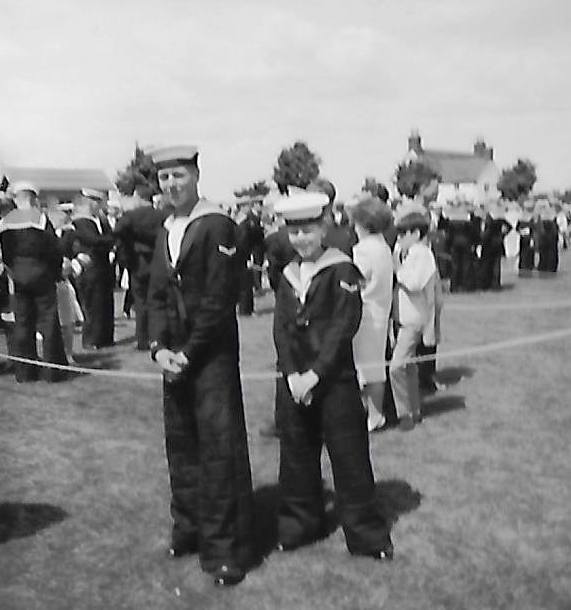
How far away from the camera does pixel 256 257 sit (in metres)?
19.7

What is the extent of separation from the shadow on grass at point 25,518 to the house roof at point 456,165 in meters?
118

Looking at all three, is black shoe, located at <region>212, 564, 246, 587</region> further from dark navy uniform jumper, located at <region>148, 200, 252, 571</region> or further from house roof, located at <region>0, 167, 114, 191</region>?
house roof, located at <region>0, 167, 114, 191</region>

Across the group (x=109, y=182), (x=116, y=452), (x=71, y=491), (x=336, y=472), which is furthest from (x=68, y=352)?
(x=109, y=182)

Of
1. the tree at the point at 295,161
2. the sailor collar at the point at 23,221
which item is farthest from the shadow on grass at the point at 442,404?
the tree at the point at 295,161

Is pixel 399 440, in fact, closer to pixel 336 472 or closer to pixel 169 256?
pixel 336 472

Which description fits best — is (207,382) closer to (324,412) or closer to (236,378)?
(236,378)

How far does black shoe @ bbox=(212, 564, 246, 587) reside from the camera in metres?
4.62

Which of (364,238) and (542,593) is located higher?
(364,238)

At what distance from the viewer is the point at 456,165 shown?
127375 millimetres

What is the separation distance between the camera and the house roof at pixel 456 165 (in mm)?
124438

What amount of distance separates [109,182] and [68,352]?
8520 cm

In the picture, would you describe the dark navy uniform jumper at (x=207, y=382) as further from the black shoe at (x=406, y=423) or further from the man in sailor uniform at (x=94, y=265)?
the man in sailor uniform at (x=94, y=265)

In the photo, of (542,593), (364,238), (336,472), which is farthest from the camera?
(364,238)

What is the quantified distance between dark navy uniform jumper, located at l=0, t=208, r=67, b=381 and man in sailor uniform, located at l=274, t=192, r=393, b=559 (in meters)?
4.74
